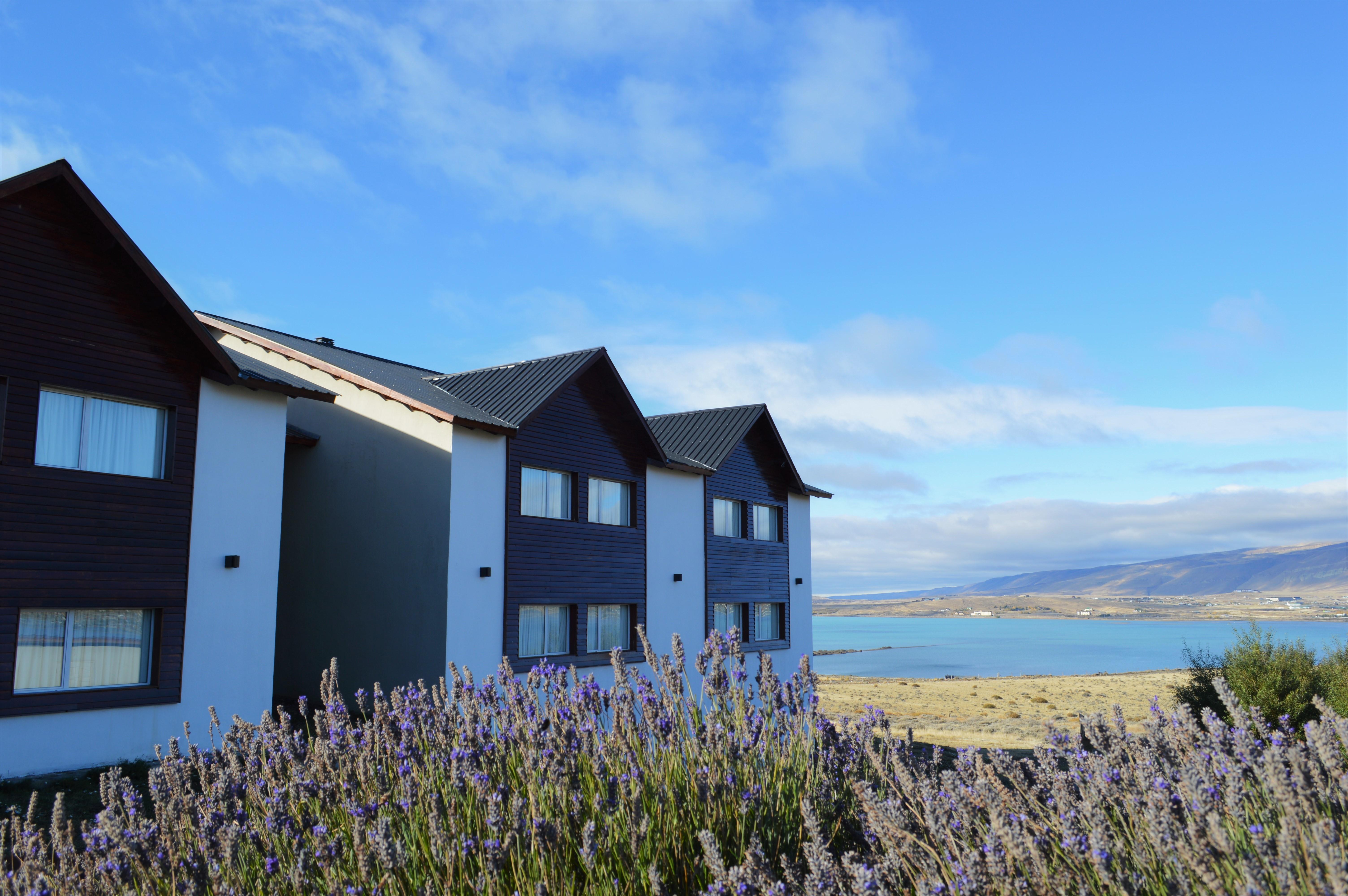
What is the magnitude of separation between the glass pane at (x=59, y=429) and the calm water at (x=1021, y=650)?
72.8 feet

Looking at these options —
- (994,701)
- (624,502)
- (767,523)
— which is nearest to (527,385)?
(624,502)

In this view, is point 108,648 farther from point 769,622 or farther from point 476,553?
point 769,622

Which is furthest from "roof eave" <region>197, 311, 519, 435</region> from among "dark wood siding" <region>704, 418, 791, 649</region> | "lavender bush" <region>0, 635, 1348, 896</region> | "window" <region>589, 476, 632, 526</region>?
"lavender bush" <region>0, 635, 1348, 896</region>

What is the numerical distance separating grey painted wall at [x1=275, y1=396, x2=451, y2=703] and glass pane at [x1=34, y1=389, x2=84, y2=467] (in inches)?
238

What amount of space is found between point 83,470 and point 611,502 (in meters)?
11.3

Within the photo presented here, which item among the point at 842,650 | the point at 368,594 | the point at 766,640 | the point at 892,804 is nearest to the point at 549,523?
the point at 368,594

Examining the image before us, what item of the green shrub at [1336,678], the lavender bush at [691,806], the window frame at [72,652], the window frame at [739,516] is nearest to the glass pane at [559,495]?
the window frame at [739,516]

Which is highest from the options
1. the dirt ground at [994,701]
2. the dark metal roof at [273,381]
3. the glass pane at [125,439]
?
the dark metal roof at [273,381]

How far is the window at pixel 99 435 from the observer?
1290cm

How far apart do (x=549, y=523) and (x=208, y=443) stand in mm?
7233

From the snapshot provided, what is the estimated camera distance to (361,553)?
61.4ft

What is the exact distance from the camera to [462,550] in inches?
688

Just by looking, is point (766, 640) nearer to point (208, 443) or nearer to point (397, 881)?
point (208, 443)

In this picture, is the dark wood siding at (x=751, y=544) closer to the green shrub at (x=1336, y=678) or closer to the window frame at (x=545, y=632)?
the window frame at (x=545, y=632)
